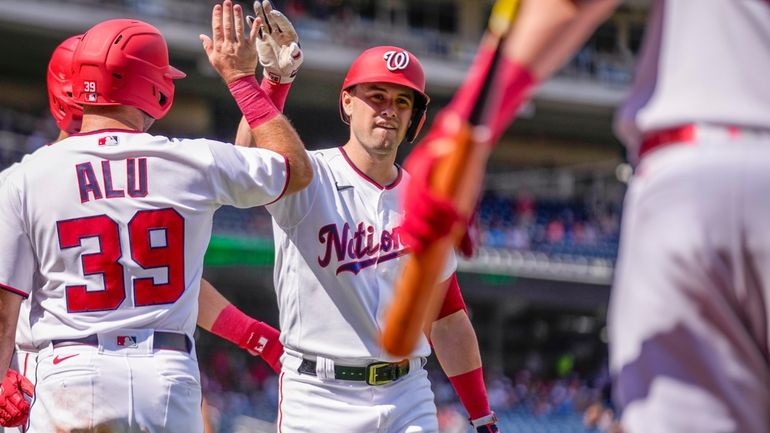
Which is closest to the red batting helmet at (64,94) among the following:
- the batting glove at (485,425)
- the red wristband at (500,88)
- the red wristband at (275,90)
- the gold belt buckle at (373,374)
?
the red wristband at (275,90)

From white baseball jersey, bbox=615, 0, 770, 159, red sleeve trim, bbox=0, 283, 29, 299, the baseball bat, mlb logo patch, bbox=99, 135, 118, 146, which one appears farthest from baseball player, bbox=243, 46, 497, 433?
white baseball jersey, bbox=615, 0, 770, 159

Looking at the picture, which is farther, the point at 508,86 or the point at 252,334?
the point at 252,334

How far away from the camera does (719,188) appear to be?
186 centimetres

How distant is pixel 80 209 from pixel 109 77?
19.7 inches

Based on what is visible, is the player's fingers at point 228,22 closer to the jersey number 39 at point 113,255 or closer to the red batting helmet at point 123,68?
the red batting helmet at point 123,68

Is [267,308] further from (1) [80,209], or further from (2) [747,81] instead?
Result: (2) [747,81]

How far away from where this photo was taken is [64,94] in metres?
4.20

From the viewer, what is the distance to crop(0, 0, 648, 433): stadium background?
22.7 metres

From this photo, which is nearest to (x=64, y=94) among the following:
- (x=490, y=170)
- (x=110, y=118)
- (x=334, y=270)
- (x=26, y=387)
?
(x=110, y=118)

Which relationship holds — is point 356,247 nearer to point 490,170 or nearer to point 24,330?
point 24,330

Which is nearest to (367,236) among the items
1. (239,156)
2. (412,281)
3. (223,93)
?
(239,156)

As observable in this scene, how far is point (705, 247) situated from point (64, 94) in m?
2.97

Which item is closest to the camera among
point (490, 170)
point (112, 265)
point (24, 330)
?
point (112, 265)

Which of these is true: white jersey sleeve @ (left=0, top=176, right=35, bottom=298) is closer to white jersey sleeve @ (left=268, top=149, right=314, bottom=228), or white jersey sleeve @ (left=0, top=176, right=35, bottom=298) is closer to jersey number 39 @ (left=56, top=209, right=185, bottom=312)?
jersey number 39 @ (left=56, top=209, right=185, bottom=312)
